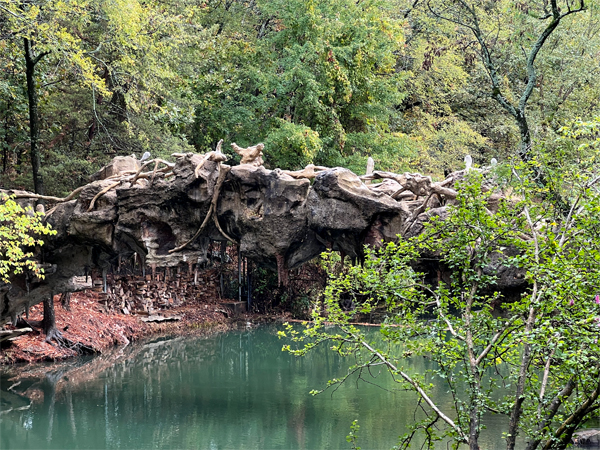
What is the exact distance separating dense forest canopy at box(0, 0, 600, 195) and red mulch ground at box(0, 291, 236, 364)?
2772 mm

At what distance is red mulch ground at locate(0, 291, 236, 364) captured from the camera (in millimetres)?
12430

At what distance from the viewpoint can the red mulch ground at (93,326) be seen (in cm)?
1243

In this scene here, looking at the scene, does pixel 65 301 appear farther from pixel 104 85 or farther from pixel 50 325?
pixel 104 85

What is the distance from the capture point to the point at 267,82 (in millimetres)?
15820

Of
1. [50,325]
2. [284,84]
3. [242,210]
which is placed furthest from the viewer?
[284,84]

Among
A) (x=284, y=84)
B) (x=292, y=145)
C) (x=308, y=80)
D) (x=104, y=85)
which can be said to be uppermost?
(x=284, y=84)

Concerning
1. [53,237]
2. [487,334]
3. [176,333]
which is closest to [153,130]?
[53,237]

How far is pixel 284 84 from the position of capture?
16016 millimetres

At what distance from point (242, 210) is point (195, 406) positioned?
3.57 m

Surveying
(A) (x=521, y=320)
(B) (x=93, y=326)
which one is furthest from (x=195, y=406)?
(A) (x=521, y=320)

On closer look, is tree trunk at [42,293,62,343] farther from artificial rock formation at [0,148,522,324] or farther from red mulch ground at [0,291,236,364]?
artificial rock formation at [0,148,522,324]

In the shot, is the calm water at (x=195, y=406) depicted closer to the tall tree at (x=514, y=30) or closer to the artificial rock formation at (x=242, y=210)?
the artificial rock formation at (x=242, y=210)

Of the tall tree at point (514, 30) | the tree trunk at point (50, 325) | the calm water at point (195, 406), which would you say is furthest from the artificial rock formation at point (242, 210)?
the tree trunk at point (50, 325)

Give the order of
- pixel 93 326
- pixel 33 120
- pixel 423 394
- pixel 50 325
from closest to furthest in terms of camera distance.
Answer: pixel 423 394, pixel 33 120, pixel 50 325, pixel 93 326
